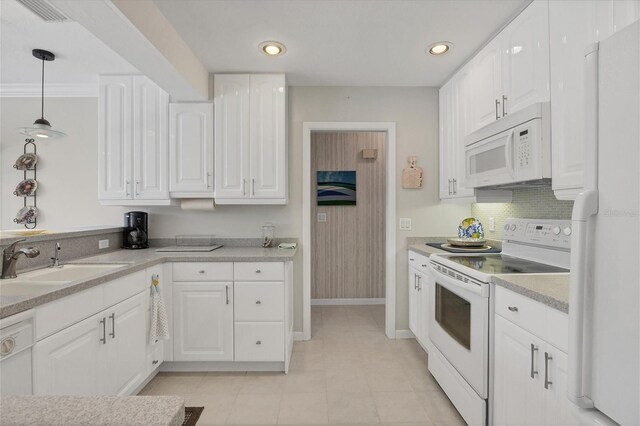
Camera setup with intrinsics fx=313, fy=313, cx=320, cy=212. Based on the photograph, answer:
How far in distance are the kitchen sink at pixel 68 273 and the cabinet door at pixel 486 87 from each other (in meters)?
2.67

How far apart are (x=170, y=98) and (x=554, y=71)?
2.77 metres

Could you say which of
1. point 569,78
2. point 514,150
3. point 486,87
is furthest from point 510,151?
point 486,87

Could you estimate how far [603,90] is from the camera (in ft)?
2.72

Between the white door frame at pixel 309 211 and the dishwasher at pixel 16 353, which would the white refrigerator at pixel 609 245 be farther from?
the white door frame at pixel 309 211

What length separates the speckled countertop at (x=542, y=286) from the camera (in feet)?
3.91

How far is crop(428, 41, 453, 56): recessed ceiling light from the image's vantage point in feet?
7.65

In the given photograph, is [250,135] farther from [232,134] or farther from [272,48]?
[272,48]

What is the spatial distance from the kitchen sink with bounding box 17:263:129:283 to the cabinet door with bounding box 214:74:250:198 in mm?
1047

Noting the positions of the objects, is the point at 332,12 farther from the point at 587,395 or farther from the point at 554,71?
the point at 587,395

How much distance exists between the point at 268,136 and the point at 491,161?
69.2 inches

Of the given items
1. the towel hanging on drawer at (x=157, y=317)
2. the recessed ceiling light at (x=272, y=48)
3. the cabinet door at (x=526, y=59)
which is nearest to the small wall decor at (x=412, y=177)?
the cabinet door at (x=526, y=59)

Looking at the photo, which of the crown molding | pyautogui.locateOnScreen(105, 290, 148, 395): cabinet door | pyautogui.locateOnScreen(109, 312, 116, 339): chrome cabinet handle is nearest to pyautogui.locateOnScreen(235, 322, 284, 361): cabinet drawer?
pyautogui.locateOnScreen(105, 290, 148, 395): cabinet door

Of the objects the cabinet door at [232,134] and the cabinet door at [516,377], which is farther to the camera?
the cabinet door at [232,134]

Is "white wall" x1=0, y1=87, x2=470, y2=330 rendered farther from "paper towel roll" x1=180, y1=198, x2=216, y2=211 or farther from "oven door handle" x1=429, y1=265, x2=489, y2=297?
"oven door handle" x1=429, y1=265, x2=489, y2=297
